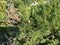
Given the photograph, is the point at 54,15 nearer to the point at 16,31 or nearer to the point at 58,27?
the point at 58,27

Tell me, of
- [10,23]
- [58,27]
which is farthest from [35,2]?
[58,27]

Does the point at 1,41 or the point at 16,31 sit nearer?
the point at 16,31

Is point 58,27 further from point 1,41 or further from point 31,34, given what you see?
point 1,41

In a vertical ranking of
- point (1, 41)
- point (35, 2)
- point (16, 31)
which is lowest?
point (1, 41)

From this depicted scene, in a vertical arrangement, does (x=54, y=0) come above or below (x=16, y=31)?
above

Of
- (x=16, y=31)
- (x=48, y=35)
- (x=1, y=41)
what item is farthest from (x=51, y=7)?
(x=1, y=41)

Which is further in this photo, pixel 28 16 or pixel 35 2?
pixel 35 2

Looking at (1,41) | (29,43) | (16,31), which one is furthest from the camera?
(1,41)

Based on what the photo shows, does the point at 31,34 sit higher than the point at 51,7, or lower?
lower

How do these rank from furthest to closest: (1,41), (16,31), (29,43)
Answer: (1,41) → (16,31) → (29,43)
